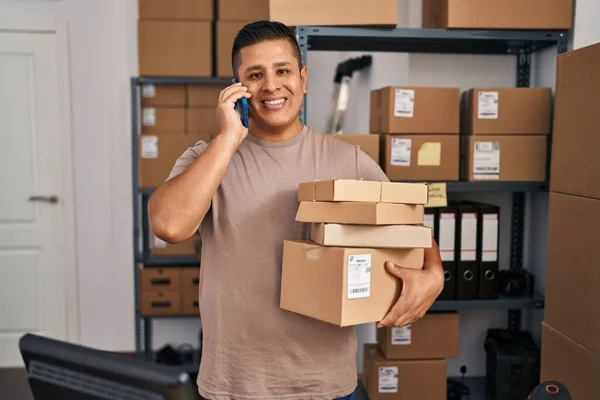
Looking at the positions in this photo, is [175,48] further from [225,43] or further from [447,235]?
[447,235]

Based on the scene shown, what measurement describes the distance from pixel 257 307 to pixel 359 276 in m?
0.26

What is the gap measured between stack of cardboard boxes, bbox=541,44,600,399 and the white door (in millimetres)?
3007

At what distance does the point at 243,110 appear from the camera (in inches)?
52.2

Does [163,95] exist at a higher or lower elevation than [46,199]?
higher

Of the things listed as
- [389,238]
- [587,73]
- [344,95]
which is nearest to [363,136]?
[587,73]

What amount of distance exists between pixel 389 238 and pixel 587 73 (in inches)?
33.7

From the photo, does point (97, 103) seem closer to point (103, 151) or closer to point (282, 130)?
point (103, 151)

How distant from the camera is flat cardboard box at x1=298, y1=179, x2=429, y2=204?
48.2 inches

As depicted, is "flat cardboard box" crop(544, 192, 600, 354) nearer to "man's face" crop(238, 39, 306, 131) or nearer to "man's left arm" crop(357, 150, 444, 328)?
"man's left arm" crop(357, 150, 444, 328)

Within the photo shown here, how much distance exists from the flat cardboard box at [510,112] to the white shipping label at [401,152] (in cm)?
27

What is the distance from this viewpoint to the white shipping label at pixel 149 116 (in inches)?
131

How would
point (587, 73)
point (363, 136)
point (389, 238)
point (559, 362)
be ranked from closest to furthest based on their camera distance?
point (389, 238) → point (587, 73) → point (559, 362) → point (363, 136)

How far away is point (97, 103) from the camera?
3.68 m

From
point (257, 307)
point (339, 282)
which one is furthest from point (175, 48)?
point (339, 282)
